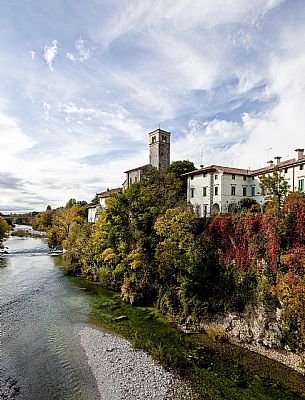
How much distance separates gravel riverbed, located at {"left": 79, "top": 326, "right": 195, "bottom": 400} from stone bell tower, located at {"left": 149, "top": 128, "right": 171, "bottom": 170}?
114ft

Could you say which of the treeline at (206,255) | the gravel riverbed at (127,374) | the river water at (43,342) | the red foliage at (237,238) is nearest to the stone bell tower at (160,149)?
the treeline at (206,255)

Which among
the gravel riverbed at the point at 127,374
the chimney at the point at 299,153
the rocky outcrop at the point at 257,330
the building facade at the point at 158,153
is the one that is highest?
the building facade at the point at 158,153

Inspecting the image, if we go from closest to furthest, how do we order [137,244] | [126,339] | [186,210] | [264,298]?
[264,298]
[126,339]
[186,210]
[137,244]

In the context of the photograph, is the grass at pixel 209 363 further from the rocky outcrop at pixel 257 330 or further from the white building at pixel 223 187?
the white building at pixel 223 187

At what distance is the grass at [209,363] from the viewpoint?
1315 centimetres

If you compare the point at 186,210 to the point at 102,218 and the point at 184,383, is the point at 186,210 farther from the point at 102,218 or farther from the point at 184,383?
the point at 184,383

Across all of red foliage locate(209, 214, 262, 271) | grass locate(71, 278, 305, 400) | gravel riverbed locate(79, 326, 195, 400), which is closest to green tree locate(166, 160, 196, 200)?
red foliage locate(209, 214, 262, 271)

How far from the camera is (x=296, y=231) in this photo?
17.5m

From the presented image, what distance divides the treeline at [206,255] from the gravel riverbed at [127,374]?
545 cm

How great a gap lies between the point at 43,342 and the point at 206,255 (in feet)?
39.4

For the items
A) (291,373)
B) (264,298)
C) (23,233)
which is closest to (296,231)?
(264,298)

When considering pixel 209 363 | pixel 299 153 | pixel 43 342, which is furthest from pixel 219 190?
pixel 43 342

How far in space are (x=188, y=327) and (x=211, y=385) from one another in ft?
20.7

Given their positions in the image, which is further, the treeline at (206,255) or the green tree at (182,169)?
the green tree at (182,169)
